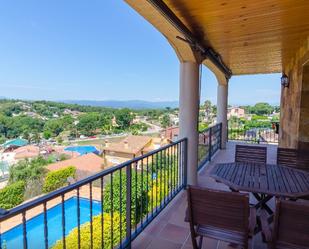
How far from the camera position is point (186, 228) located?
2482 millimetres

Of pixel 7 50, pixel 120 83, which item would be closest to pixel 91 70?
pixel 120 83

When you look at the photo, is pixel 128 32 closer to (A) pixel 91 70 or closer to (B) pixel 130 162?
(A) pixel 91 70

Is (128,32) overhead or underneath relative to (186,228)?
overhead

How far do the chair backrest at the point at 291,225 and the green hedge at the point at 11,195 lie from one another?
51.7 ft

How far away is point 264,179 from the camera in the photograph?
233 cm

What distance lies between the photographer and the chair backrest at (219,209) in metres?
1.53

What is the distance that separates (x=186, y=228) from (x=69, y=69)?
5277 centimetres

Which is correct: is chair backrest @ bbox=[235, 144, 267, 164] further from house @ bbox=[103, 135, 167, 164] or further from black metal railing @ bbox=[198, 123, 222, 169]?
house @ bbox=[103, 135, 167, 164]

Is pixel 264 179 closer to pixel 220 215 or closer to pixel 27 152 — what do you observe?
pixel 220 215

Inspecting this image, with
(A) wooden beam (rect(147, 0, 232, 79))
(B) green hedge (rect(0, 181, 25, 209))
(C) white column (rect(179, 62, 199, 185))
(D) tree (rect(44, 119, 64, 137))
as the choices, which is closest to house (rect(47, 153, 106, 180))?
(B) green hedge (rect(0, 181, 25, 209))

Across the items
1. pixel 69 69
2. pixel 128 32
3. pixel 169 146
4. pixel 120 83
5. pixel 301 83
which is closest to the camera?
pixel 169 146

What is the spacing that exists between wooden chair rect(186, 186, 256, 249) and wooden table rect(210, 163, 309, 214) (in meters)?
0.43

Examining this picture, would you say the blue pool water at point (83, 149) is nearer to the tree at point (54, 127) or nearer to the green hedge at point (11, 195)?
the tree at point (54, 127)

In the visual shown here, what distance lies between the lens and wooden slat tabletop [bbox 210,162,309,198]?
2035 millimetres
